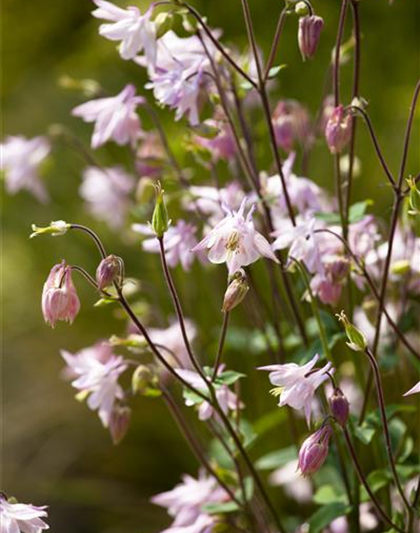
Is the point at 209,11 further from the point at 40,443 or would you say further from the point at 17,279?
the point at 40,443

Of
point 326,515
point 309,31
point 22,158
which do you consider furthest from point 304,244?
point 22,158

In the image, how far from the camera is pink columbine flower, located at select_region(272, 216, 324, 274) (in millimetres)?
936

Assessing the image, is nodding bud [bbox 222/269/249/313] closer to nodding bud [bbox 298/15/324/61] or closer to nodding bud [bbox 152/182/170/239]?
nodding bud [bbox 152/182/170/239]

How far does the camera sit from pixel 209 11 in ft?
8.36

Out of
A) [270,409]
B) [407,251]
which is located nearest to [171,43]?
[407,251]

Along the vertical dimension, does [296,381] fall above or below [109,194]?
below

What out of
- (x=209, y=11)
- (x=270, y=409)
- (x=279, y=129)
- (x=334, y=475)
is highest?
(x=209, y=11)

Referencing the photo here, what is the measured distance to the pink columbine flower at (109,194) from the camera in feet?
4.86

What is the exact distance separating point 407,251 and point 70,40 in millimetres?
1782

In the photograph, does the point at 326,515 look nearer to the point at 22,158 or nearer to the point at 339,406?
the point at 339,406

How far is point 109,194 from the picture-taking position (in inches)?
60.7

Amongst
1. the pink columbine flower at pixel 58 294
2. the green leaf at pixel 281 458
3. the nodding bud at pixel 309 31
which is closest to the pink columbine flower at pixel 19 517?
the pink columbine flower at pixel 58 294

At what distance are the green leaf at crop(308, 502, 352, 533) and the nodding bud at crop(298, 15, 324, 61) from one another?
21.5 inches

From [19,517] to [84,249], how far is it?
1759 mm
